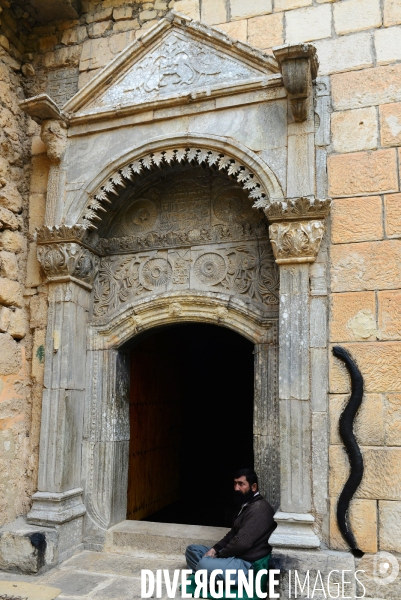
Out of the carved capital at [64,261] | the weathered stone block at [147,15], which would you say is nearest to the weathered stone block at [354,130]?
the weathered stone block at [147,15]

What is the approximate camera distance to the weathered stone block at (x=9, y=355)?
4695mm

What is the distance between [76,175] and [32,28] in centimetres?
184

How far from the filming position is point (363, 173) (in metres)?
4.13

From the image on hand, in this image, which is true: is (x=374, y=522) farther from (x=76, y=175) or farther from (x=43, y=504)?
(x=76, y=175)

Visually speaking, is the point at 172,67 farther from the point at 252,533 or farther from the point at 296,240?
the point at 252,533

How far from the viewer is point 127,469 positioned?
502 cm

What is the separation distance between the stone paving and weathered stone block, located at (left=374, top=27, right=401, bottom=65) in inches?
171

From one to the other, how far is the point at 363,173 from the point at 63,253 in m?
2.60

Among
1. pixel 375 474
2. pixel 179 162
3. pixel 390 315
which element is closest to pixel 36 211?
pixel 179 162

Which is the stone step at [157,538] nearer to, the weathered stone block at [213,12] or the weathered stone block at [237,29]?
the weathered stone block at [237,29]

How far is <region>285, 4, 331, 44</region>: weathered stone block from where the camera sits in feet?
14.8

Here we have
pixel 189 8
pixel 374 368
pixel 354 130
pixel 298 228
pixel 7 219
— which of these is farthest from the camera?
pixel 189 8

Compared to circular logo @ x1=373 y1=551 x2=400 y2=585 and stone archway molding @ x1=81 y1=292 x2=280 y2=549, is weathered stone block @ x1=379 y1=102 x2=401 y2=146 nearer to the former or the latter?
stone archway molding @ x1=81 y1=292 x2=280 y2=549

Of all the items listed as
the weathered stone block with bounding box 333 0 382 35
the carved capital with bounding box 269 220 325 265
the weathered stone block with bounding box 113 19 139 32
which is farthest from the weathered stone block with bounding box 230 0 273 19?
the carved capital with bounding box 269 220 325 265
